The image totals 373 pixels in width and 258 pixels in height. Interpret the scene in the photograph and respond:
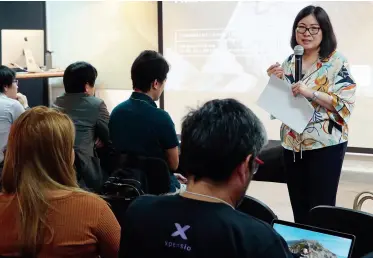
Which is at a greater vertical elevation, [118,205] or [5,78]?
[5,78]

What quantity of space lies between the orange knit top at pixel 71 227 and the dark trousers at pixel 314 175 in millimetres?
1187

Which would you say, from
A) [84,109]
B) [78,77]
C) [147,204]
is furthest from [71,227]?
[78,77]

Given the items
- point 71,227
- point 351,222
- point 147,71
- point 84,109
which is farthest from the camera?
point 84,109

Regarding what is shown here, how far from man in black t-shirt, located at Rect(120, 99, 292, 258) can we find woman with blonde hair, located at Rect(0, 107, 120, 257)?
0.34 m

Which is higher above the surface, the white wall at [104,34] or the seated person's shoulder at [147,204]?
the white wall at [104,34]

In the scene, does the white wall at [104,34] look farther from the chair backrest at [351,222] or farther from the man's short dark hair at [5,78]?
the chair backrest at [351,222]

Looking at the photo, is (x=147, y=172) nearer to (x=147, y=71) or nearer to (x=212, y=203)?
(x=147, y=71)

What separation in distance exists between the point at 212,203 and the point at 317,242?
55cm

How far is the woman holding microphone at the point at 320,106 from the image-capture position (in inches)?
91.6

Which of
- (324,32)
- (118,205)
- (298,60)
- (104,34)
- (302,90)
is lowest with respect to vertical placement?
(118,205)

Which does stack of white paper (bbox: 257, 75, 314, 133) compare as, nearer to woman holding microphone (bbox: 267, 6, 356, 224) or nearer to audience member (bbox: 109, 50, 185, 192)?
woman holding microphone (bbox: 267, 6, 356, 224)

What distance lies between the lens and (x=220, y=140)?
1101 millimetres

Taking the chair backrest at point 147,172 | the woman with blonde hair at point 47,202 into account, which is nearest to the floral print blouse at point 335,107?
the chair backrest at point 147,172

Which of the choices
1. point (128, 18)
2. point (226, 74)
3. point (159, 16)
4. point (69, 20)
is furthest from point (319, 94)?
point (69, 20)
